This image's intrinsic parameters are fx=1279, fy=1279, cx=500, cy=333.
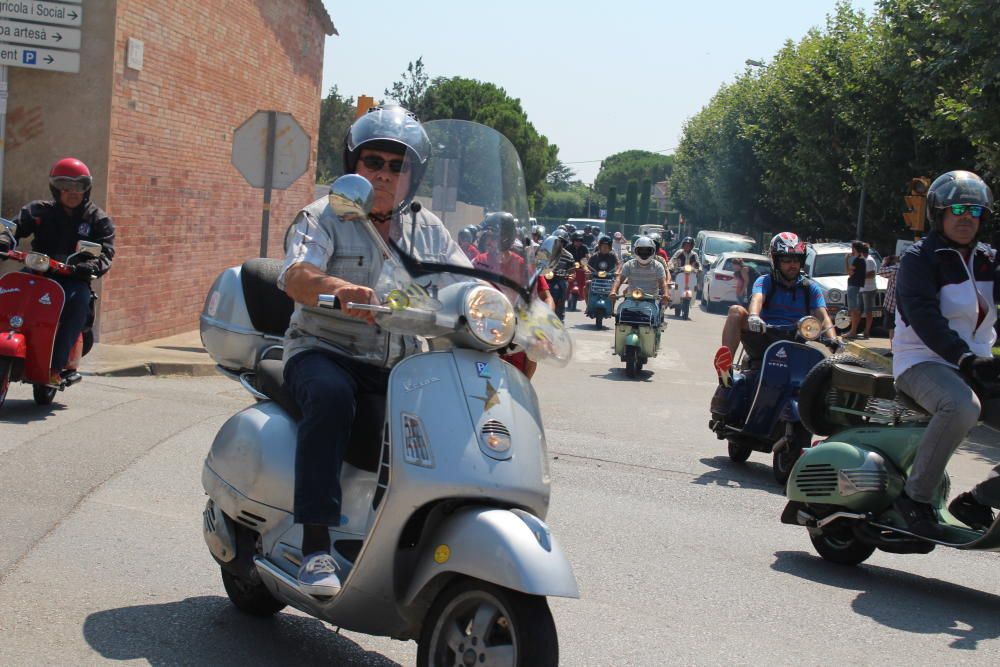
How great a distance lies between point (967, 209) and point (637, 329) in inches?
419

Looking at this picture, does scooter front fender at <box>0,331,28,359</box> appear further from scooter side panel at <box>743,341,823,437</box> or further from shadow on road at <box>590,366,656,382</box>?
shadow on road at <box>590,366,656,382</box>

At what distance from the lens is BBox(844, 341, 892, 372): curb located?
701cm

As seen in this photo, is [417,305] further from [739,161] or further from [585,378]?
[739,161]

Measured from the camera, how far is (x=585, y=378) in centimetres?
1617

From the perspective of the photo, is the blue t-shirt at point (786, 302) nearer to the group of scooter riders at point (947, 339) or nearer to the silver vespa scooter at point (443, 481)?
the group of scooter riders at point (947, 339)

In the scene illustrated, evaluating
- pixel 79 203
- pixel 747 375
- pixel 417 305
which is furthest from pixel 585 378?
pixel 417 305

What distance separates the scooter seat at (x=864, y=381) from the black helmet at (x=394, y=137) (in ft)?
10.9

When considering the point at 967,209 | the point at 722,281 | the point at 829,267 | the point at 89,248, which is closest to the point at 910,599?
the point at 967,209

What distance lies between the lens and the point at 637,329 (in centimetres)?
1683

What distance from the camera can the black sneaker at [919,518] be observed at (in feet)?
20.4

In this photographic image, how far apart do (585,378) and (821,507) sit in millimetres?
9410

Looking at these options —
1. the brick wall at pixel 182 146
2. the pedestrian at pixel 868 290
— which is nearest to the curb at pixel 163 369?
the brick wall at pixel 182 146

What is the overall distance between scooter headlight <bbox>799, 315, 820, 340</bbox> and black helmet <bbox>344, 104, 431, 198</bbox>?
4.83 meters

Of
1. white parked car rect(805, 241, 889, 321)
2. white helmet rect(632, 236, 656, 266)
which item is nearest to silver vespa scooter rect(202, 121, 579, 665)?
white helmet rect(632, 236, 656, 266)
